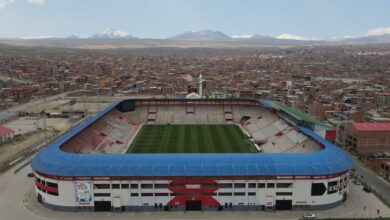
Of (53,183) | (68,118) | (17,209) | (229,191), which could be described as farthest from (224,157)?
(68,118)

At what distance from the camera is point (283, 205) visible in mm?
41031

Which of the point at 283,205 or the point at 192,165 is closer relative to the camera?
the point at 283,205

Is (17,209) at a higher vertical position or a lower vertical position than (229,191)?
lower

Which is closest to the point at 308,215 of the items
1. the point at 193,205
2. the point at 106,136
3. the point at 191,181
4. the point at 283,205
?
the point at 283,205

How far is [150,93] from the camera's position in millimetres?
134000

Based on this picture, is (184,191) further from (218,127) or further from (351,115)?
(351,115)

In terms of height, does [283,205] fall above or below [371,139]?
below

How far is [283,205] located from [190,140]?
3044cm

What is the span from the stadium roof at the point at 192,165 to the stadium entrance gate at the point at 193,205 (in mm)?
3317

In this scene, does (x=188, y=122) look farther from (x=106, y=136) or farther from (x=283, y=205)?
(x=283, y=205)

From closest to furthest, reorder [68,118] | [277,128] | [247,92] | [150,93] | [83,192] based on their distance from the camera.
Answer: [83,192] < [277,128] < [68,118] < [247,92] < [150,93]

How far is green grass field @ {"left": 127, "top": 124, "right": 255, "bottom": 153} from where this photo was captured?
62.5 meters

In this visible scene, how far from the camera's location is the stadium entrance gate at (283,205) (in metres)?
40.9

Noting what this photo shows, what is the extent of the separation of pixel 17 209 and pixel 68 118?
5379cm
